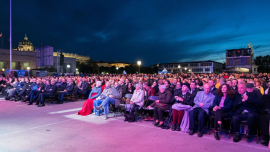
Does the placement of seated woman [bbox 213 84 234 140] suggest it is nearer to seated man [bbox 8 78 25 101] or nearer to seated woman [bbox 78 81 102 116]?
seated woman [bbox 78 81 102 116]

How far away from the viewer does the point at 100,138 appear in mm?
4594

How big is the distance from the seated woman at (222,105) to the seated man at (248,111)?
181mm

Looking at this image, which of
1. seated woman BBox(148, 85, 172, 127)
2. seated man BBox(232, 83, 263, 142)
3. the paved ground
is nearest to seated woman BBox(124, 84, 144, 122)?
the paved ground

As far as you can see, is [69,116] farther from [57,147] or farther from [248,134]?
[248,134]

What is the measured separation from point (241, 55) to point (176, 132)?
221 ft

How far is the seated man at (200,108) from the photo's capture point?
4930 mm

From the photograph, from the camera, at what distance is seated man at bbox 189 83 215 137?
16.2 feet

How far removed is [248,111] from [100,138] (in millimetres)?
3973

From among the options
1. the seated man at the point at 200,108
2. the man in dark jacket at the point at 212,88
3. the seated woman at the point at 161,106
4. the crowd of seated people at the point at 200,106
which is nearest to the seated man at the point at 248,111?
the crowd of seated people at the point at 200,106

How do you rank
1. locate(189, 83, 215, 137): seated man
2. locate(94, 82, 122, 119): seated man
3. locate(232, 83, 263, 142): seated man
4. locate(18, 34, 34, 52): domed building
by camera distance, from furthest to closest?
locate(18, 34, 34, 52): domed building < locate(94, 82, 122, 119): seated man < locate(189, 83, 215, 137): seated man < locate(232, 83, 263, 142): seated man

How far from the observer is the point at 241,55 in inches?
2422

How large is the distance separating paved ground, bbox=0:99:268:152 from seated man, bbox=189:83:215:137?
0.97 feet

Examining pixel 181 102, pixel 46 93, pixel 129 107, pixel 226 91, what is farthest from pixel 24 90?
pixel 226 91

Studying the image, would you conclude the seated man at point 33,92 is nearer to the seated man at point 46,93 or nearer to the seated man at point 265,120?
the seated man at point 46,93
